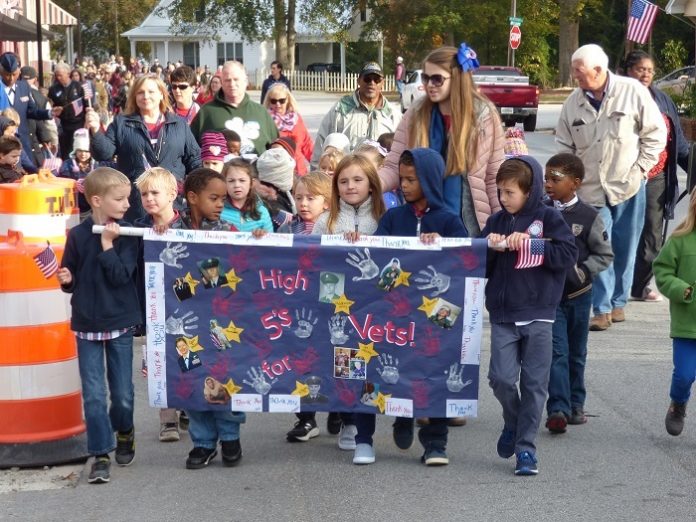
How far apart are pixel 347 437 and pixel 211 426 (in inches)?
31.0

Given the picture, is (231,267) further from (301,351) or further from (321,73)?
(321,73)

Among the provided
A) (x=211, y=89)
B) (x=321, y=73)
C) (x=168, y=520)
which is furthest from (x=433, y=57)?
(x=321, y=73)

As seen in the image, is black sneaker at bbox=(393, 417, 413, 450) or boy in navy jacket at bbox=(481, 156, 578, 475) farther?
black sneaker at bbox=(393, 417, 413, 450)

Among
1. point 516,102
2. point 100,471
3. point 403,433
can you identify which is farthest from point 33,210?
point 516,102

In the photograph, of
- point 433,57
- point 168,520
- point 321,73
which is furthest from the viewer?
point 321,73

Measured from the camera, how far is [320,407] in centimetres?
626

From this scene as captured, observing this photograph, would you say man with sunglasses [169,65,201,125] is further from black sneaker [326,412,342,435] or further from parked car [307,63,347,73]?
parked car [307,63,347,73]

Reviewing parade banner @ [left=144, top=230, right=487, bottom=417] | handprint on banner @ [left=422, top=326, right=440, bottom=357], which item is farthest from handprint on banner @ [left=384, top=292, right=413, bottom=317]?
handprint on banner @ [left=422, top=326, right=440, bottom=357]

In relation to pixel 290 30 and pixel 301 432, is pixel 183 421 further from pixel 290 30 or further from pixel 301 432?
pixel 290 30

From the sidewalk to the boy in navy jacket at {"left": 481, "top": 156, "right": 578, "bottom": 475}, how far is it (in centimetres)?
34

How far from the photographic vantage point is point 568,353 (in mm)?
6996

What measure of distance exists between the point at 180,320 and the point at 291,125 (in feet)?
16.5

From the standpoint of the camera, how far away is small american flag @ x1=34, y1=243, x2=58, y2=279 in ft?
19.5

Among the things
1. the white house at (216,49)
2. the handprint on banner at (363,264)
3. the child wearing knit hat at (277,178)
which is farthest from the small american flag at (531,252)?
the white house at (216,49)
